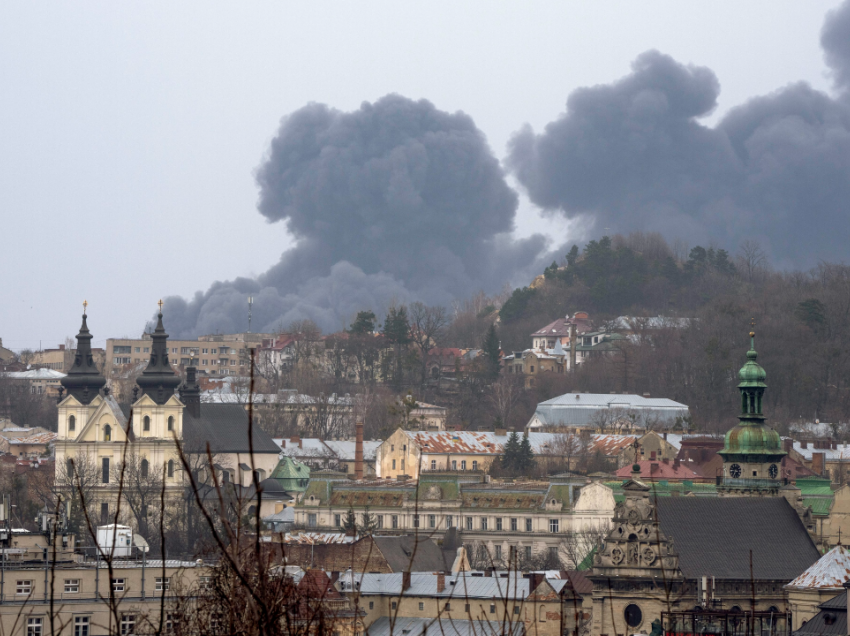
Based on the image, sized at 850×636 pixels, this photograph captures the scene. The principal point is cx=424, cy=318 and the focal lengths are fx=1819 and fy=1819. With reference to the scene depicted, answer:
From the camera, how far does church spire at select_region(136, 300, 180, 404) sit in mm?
105812

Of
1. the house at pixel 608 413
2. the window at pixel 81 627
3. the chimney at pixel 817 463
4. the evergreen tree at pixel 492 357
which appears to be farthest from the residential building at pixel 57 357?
A: the window at pixel 81 627

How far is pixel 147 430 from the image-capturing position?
104 meters

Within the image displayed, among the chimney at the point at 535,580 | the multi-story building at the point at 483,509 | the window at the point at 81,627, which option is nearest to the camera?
the window at the point at 81,627

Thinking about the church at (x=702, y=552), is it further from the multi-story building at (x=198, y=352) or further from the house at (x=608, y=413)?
the multi-story building at (x=198, y=352)

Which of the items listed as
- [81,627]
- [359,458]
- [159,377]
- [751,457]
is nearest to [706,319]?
[359,458]

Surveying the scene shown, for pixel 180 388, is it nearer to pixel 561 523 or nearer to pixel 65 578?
pixel 561 523

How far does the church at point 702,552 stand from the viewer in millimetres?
59438

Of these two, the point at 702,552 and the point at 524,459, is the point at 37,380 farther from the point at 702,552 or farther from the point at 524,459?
the point at 702,552

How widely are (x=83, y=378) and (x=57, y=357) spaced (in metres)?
81.9

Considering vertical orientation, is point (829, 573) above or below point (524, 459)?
below

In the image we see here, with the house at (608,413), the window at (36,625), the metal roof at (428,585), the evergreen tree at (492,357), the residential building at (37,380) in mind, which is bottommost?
the metal roof at (428,585)

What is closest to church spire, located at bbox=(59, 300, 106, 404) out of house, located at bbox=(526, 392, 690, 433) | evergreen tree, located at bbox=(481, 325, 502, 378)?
house, located at bbox=(526, 392, 690, 433)

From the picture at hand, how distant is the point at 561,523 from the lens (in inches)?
3329

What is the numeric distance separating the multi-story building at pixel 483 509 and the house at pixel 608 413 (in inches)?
1278
